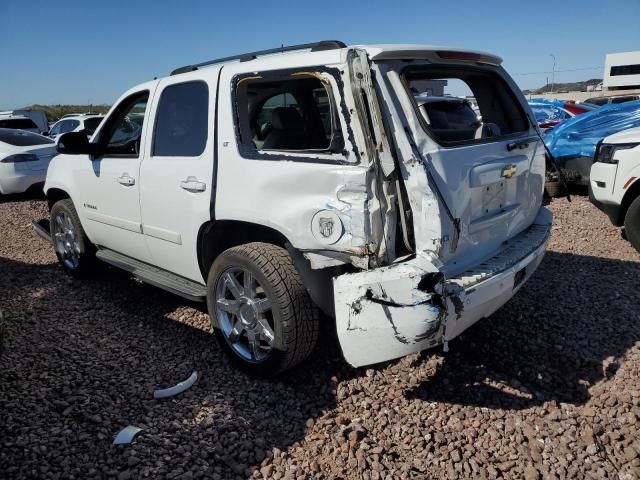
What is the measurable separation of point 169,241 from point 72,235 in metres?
1.95

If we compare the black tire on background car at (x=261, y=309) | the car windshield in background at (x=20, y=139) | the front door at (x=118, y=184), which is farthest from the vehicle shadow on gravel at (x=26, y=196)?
the black tire on background car at (x=261, y=309)

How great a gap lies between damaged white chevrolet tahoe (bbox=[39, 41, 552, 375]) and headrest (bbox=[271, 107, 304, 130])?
0.5 inches

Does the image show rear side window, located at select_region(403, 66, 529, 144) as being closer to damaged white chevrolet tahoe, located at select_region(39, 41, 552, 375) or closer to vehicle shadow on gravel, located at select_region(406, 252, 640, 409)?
damaged white chevrolet tahoe, located at select_region(39, 41, 552, 375)

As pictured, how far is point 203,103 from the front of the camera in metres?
3.35

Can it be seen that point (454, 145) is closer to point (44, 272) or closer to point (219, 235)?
point (219, 235)

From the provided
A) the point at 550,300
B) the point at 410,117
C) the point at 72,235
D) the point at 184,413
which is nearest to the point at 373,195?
the point at 410,117

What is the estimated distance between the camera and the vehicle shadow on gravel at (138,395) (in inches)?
100.0

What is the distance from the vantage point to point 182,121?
352cm

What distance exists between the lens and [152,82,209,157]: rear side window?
3.34 meters

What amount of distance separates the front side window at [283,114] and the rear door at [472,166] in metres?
0.67

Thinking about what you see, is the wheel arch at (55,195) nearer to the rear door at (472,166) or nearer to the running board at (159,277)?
the running board at (159,277)

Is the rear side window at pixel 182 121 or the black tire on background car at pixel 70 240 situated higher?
the rear side window at pixel 182 121

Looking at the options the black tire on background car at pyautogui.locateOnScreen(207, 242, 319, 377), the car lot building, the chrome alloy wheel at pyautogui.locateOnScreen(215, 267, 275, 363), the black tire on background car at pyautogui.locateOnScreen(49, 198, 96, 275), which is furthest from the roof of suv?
the car lot building

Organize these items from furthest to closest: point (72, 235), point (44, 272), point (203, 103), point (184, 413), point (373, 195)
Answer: point (44, 272) < point (72, 235) < point (203, 103) < point (184, 413) < point (373, 195)
